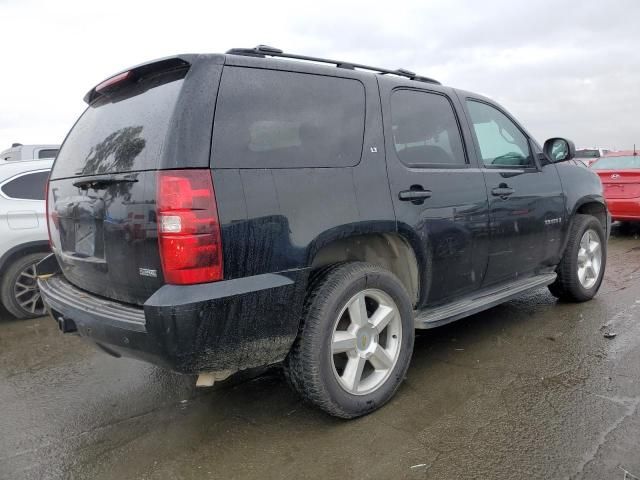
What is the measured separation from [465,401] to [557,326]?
1733 millimetres

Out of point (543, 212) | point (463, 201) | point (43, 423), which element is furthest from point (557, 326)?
point (43, 423)

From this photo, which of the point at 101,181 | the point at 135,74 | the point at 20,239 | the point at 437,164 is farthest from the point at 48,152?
the point at 437,164

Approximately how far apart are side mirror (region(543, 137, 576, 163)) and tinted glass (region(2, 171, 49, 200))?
4.90 meters

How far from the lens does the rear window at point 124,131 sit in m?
2.29

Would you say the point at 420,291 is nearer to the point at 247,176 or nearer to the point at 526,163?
the point at 247,176

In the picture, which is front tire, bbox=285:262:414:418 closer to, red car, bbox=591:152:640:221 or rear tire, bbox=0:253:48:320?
rear tire, bbox=0:253:48:320

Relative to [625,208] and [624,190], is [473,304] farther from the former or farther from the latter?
[624,190]

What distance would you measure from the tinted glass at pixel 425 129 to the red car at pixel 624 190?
258 inches

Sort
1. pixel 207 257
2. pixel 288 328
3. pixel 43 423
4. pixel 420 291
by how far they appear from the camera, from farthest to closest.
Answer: pixel 420 291 → pixel 43 423 → pixel 288 328 → pixel 207 257

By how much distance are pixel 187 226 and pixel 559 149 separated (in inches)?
138

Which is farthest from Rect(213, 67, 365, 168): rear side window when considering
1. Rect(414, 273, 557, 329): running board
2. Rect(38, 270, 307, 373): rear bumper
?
Rect(414, 273, 557, 329): running board

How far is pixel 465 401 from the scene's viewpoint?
2906 millimetres

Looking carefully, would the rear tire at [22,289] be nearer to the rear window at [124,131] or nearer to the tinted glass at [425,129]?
the rear window at [124,131]

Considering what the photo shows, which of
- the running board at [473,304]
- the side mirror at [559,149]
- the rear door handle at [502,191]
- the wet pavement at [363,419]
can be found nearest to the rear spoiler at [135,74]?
the wet pavement at [363,419]
